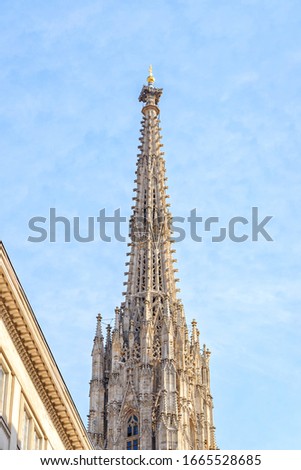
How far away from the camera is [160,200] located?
341 feet

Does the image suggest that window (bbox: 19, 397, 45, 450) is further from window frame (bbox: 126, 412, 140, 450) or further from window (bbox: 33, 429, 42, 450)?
window frame (bbox: 126, 412, 140, 450)

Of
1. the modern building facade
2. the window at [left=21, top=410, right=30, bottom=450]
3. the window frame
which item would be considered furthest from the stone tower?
the window at [left=21, top=410, right=30, bottom=450]

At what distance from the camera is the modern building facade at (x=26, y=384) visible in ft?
111

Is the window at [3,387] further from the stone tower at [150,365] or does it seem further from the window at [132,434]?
the window at [132,434]

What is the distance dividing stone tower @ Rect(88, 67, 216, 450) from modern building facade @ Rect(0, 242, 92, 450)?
40495 mm

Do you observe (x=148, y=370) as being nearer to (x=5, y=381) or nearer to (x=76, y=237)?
(x=76, y=237)

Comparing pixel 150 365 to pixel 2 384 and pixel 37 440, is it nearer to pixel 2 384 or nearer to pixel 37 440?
pixel 37 440

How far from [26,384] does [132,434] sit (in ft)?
157

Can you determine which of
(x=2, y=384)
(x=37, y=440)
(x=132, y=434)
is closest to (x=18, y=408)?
(x=2, y=384)

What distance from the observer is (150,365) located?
8588 cm

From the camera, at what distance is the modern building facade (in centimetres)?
3369

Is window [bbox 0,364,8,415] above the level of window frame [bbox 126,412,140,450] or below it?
below
